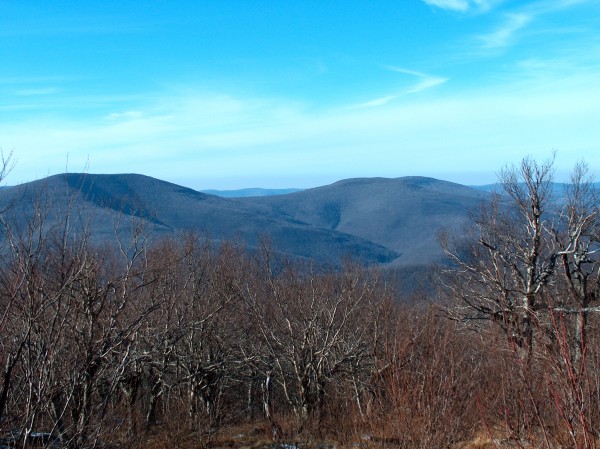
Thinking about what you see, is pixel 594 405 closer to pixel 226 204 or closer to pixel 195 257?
pixel 195 257

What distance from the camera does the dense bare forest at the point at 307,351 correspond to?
5309 millimetres

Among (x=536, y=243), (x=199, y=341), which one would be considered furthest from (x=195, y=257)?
(x=536, y=243)

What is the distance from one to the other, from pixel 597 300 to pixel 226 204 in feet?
557

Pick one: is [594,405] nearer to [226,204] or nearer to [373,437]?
[373,437]

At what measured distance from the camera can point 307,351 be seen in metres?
16.1

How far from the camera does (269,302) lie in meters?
23.4

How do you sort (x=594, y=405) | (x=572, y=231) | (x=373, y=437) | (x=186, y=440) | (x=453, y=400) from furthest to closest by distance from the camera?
1. (x=572, y=231)
2. (x=186, y=440)
3. (x=373, y=437)
4. (x=453, y=400)
5. (x=594, y=405)

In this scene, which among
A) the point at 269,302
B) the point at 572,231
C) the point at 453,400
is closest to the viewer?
the point at 453,400

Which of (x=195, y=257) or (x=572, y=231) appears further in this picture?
(x=195, y=257)

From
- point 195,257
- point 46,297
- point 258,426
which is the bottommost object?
point 258,426

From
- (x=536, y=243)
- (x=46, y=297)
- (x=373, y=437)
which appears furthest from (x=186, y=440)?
(x=536, y=243)

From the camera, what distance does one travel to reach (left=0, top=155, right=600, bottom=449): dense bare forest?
17.4 feet

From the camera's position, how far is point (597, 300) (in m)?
14.8

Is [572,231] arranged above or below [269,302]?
above
